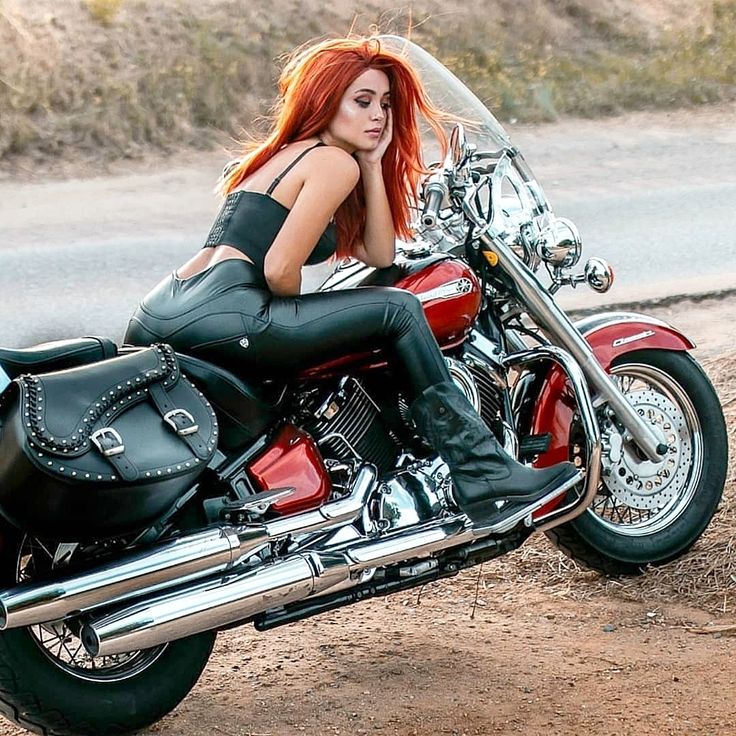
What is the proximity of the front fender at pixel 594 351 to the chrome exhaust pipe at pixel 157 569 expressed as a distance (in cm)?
84

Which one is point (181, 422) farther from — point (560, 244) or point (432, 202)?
point (560, 244)

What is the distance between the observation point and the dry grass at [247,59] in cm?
1192

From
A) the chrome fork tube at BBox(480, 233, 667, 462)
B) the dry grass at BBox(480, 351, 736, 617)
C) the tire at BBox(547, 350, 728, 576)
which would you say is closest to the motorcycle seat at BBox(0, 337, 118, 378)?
the chrome fork tube at BBox(480, 233, 667, 462)

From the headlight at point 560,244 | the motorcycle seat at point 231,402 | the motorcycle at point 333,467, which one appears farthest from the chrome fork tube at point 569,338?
the motorcycle seat at point 231,402

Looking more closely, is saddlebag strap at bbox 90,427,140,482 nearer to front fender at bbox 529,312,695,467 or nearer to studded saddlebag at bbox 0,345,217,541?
studded saddlebag at bbox 0,345,217,541

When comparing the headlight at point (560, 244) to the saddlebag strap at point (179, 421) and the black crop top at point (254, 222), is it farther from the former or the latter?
the saddlebag strap at point (179, 421)

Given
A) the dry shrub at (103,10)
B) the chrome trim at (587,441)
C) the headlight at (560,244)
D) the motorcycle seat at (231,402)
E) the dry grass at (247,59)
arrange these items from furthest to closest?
the dry shrub at (103,10)
the dry grass at (247,59)
the headlight at (560,244)
the chrome trim at (587,441)
the motorcycle seat at (231,402)

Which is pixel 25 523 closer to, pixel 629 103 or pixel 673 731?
pixel 673 731

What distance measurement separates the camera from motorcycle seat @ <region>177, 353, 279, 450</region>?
3.48 meters

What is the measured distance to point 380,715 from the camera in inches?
145

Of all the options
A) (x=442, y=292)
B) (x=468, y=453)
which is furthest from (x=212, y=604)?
(x=442, y=292)

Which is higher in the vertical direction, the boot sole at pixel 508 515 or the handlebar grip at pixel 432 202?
the handlebar grip at pixel 432 202

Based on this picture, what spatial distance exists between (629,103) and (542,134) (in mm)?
1565

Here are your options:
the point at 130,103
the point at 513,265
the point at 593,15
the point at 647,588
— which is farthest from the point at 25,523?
the point at 593,15
